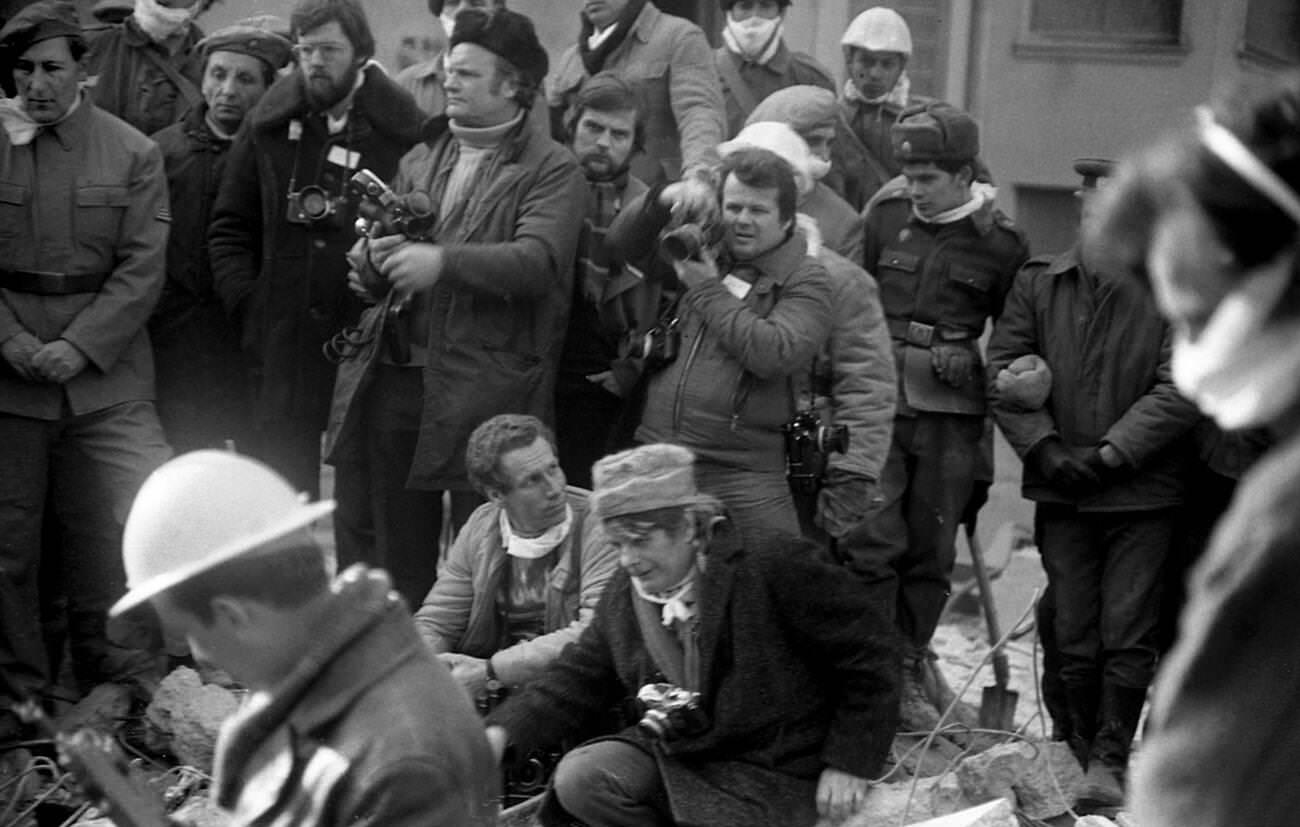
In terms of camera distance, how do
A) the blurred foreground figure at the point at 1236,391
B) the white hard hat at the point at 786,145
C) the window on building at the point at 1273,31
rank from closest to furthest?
Answer: the blurred foreground figure at the point at 1236,391, the white hard hat at the point at 786,145, the window on building at the point at 1273,31

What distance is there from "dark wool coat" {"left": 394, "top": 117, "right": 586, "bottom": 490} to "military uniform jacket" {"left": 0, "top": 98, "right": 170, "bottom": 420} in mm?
869

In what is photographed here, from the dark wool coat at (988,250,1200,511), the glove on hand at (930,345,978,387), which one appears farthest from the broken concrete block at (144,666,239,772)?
the dark wool coat at (988,250,1200,511)

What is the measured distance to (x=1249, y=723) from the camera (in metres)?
2.13

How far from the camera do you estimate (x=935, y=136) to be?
6.48 m

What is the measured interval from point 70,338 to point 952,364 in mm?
2649

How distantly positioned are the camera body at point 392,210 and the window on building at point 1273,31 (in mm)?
5995

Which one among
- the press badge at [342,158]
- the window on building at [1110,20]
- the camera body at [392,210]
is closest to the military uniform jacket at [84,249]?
the press badge at [342,158]

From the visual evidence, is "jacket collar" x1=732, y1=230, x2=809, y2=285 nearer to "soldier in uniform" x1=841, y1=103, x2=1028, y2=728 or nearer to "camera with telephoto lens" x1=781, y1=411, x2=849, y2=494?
"camera with telephoto lens" x1=781, y1=411, x2=849, y2=494

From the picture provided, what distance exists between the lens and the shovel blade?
6.77m

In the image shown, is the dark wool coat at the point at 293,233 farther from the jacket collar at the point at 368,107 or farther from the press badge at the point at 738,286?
the press badge at the point at 738,286

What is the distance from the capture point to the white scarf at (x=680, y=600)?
502cm

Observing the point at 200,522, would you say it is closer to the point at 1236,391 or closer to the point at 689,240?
the point at 1236,391

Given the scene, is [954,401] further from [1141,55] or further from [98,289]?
[1141,55]

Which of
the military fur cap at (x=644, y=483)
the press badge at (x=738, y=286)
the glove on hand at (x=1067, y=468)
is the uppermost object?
the press badge at (x=738, y=286)
